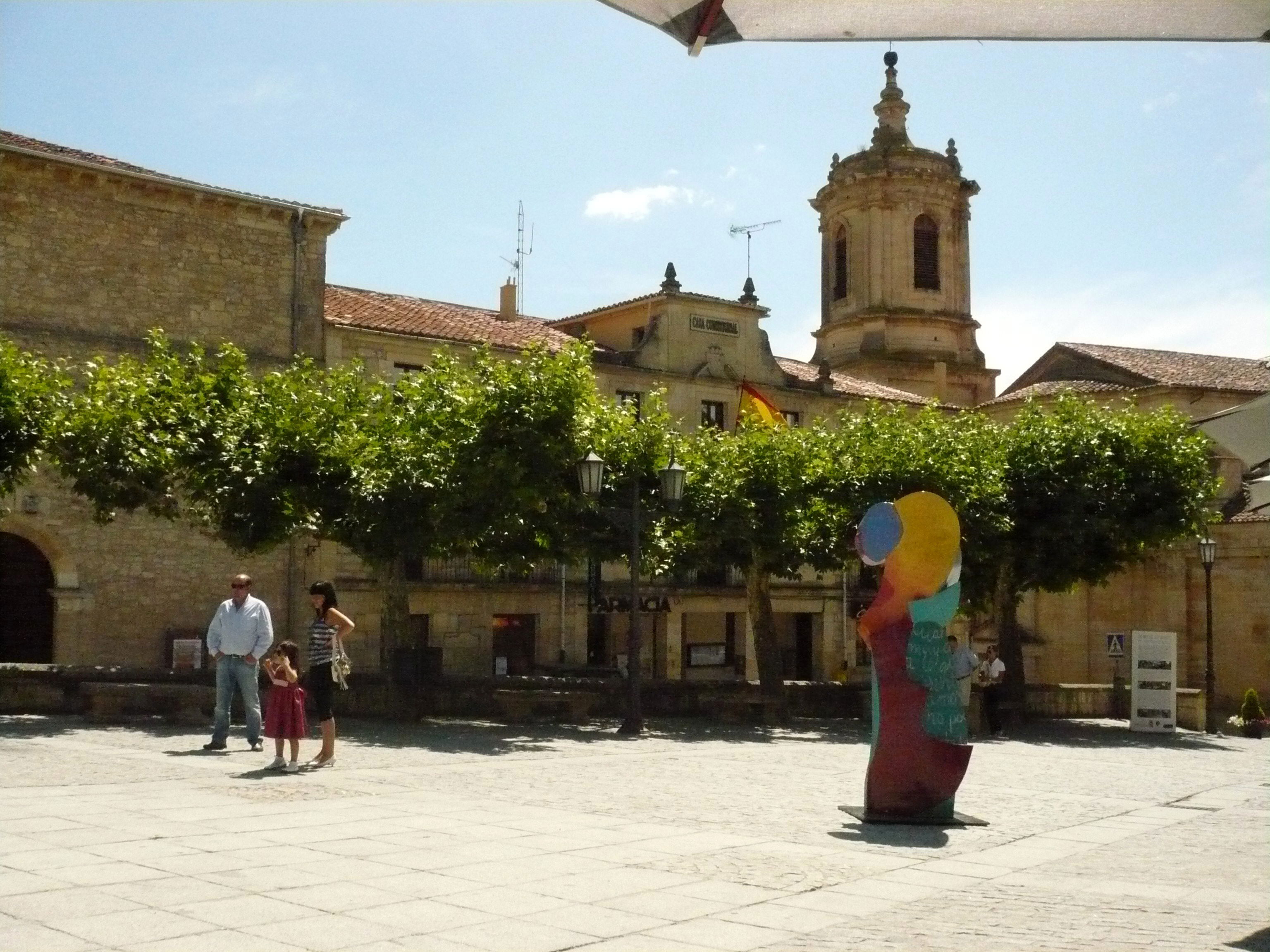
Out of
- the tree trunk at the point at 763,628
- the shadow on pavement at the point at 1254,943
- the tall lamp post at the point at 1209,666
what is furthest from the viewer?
the tall lamp post at the point at 1209,666

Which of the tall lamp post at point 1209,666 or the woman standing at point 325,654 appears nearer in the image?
the woman standing at point 325,654

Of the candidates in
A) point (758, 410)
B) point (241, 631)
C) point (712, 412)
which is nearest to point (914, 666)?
point (241, 631)

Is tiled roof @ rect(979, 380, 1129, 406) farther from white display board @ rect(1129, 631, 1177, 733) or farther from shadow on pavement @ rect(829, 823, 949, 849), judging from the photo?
shadow on pavement @ rect(829, 823, 949, 849)

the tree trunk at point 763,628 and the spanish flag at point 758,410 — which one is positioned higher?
the spanish flag at point 758,410

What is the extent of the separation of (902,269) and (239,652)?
40182mm

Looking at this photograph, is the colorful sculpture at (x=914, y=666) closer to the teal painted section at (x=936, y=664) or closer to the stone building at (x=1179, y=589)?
the teal painted section at (x=936, y=664)

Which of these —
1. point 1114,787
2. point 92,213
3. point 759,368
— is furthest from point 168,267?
point 1114,787

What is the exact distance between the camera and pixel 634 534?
64.4ft

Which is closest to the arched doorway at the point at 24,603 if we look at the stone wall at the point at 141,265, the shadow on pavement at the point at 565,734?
the stone wall at the point at 141,265

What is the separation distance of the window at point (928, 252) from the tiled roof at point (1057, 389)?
17.3ft

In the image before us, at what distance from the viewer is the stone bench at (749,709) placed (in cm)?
2325

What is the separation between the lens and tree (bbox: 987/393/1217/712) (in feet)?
86.1

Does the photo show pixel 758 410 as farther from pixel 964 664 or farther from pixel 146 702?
pixel 146 702

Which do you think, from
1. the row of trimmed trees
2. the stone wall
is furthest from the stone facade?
the row of trimmed trees
